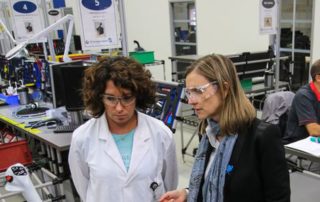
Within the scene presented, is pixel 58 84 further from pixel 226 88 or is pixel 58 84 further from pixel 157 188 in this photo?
pixel 226 88

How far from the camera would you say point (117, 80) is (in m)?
1.46

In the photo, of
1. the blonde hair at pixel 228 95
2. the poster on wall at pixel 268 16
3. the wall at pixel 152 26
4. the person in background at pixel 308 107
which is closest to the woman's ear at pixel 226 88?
the blonde hair at pixel 228 95

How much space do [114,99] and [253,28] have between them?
16.2 ft

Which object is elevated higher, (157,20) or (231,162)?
(157,20)

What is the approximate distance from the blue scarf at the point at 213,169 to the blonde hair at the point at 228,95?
0.05m

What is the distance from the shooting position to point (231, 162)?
1.22 metres

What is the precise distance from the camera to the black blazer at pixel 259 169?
1.17 m

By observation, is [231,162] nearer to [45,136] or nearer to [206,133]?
[206,133]

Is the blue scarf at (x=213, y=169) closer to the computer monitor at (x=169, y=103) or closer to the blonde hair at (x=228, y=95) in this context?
the blonde hair at (x=228, y=95)

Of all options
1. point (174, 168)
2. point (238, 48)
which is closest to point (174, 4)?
point (238, 48)

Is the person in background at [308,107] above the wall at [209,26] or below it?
below

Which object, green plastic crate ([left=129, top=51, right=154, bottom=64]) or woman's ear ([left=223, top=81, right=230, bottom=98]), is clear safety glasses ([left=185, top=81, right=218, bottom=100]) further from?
green plastic crate ([left=129, top=51, right=154, bottom=64])

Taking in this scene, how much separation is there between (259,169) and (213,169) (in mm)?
171

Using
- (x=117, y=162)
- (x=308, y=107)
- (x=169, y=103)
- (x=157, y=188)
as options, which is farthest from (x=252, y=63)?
(x=117, y=162)
